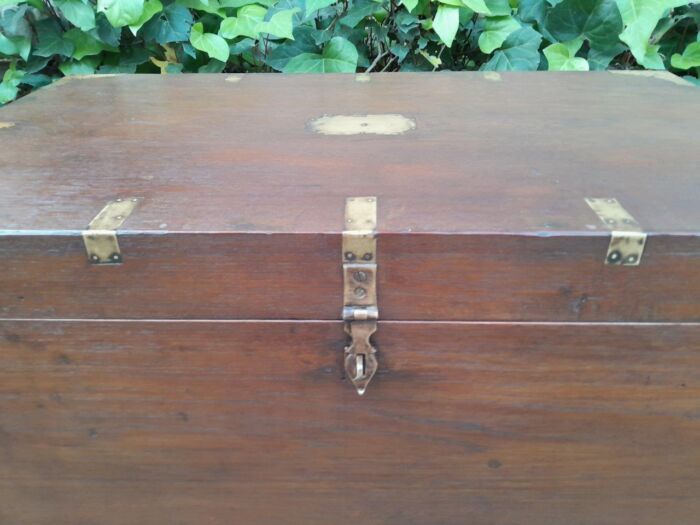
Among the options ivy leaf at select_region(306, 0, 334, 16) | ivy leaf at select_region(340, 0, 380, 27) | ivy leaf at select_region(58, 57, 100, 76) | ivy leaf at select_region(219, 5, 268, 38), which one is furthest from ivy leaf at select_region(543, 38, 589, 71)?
ivy leaf at select_region(58, 57, 100, 76)

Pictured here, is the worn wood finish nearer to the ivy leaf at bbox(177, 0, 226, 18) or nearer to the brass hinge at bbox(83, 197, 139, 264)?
the brass hinge at bbox(83, 197, 139, 264)

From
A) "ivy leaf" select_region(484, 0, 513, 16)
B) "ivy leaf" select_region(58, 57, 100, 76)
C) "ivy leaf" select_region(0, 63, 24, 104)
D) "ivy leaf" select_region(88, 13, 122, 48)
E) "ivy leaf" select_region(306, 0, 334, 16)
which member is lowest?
"ivy leaf" select_region(0, 63, 24, 104)

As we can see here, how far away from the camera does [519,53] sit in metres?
1.56

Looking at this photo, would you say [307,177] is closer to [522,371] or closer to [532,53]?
[522,371]

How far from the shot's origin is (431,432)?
796 millimetres

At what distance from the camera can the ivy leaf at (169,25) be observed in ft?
5.21

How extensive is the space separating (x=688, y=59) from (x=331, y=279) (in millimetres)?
1534

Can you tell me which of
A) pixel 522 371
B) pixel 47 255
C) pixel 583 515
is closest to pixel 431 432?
pixel 522 371

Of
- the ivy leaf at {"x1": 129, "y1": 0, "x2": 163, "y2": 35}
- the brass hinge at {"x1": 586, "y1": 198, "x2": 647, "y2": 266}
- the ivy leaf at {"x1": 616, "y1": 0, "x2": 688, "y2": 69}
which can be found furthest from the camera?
the ivy leaf at {"x1": 129, "y1": 0, "x2": 163, "y2": 35}

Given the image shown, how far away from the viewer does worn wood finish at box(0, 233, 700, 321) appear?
A: 2.07 feet

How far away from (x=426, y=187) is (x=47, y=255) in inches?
20.0

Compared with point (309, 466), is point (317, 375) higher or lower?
higher

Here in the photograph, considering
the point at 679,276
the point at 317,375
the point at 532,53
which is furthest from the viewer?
the point at 532,53

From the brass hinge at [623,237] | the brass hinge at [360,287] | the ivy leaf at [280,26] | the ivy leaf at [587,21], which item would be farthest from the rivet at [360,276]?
the ivy leaf at [587,21]
